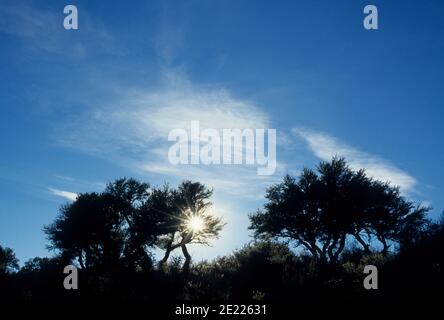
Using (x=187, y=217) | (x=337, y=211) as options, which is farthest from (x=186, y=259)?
(x=337, y=211)

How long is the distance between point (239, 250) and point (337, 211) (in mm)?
12547

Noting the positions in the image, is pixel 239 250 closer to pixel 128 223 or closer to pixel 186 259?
pixel 186 259

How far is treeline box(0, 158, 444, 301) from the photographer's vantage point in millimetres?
23891

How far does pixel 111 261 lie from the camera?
129ft

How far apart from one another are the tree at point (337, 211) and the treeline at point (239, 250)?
0.11 m

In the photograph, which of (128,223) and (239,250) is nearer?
(239,250)

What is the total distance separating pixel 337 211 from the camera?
38656mm

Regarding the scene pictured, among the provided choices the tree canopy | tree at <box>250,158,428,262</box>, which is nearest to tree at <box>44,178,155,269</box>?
the tree canopy

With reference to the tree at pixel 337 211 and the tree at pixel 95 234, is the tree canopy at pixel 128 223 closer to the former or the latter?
the tree at pixel 95 234

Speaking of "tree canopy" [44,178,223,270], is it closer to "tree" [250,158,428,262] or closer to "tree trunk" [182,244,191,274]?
"tree trunk" [182,244,191,274]

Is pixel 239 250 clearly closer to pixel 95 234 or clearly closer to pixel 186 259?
pixel 186 259

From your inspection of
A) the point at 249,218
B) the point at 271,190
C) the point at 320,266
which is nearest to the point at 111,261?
the point at 249,218

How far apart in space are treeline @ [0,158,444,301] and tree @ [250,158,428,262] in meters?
0.11
